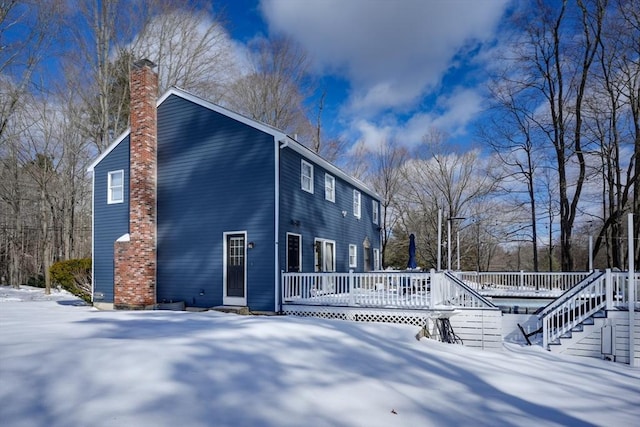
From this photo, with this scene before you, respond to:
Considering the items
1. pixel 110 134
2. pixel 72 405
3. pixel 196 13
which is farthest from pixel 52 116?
pixel 72 405

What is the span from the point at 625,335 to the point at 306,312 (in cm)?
756

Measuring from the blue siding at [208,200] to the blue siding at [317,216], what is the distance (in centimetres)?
58

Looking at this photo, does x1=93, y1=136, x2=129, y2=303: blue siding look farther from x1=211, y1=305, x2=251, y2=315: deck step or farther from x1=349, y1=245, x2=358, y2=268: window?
x1=349, y1=245, x2=358, y2=268: window

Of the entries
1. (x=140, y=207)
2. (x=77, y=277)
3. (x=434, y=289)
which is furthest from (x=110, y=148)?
(x=434, y=289)

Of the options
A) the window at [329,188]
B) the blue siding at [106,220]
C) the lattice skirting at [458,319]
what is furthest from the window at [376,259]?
the blue siding at [106,220]

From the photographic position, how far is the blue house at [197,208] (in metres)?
10.5

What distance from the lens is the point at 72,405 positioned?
2.99 m

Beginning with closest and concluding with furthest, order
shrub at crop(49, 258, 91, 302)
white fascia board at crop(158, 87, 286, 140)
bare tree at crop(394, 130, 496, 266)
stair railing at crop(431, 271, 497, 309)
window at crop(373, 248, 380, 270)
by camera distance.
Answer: stair railing at crop(431, 271, 497, 309), white fascia board at crop(158, 87, 286, 140), shrub at crop(49, 258, 91, 302), window at crop(373, 248, 380, 270), bare tree at crop(394, 130, 496, 266)

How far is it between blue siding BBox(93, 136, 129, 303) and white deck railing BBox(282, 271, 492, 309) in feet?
19.5

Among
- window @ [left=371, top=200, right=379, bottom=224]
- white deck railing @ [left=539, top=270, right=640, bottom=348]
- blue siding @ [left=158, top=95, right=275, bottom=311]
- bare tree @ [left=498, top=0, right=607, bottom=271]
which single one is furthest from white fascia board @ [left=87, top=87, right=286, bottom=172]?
bare tree @ [left=498, top=0, right=607, bottom=271]

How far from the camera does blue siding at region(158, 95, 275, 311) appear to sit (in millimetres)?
10484

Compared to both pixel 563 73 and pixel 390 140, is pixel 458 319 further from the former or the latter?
pixel 390 140

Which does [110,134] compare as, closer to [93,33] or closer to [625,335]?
[93,33]

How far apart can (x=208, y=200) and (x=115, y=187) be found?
12.0ft
